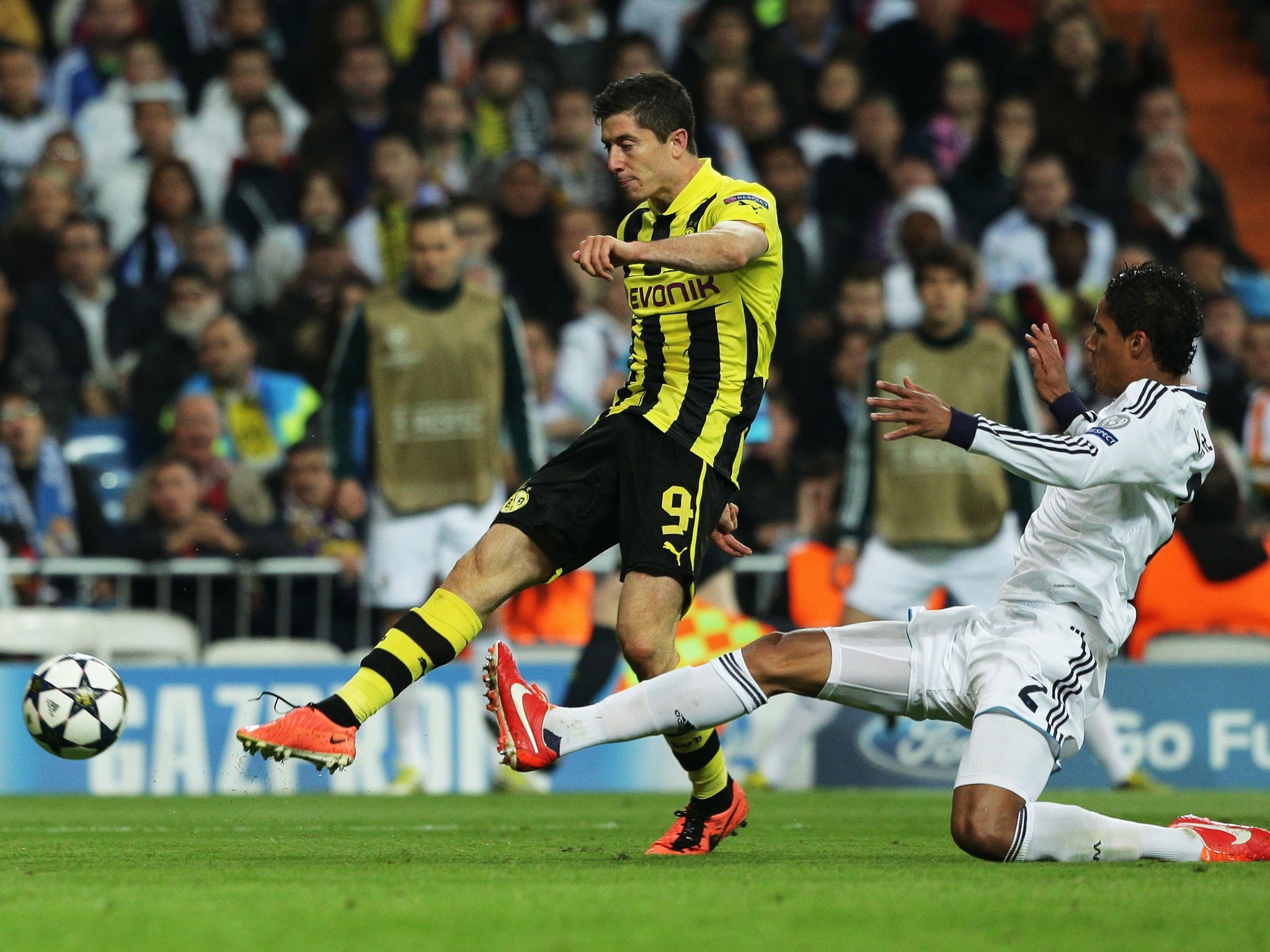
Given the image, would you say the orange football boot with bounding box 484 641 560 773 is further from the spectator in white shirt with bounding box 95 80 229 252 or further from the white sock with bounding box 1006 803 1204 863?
the spectator in white shirt with bounding box 95 80 229 252

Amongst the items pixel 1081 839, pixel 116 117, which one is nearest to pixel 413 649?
pixel 1081 839

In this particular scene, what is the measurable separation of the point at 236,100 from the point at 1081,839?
10399 mm

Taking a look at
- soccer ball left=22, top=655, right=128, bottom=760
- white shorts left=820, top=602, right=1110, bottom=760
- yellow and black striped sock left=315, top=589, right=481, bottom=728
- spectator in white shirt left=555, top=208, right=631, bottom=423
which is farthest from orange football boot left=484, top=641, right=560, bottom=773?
spectator in white shirt left=555, top=208, right=631, bottom=423

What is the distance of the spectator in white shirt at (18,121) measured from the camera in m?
13.8

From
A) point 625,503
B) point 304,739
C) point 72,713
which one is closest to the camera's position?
point 304,739

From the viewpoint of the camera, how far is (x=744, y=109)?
47.6 ft

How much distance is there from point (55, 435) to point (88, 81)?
146 inches

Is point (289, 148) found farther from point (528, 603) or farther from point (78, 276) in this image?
point (528, 603)

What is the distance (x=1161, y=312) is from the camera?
5.71 meters

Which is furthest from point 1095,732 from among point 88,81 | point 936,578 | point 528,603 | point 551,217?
point 88,81

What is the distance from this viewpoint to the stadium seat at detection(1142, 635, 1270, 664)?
1102 cm

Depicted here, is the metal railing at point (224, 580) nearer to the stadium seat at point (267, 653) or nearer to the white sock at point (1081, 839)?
the stadium seat at point (267, 653)

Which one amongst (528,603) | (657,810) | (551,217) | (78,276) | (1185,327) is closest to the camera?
(1185,327)

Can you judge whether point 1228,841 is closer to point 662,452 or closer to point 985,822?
point 985,822
